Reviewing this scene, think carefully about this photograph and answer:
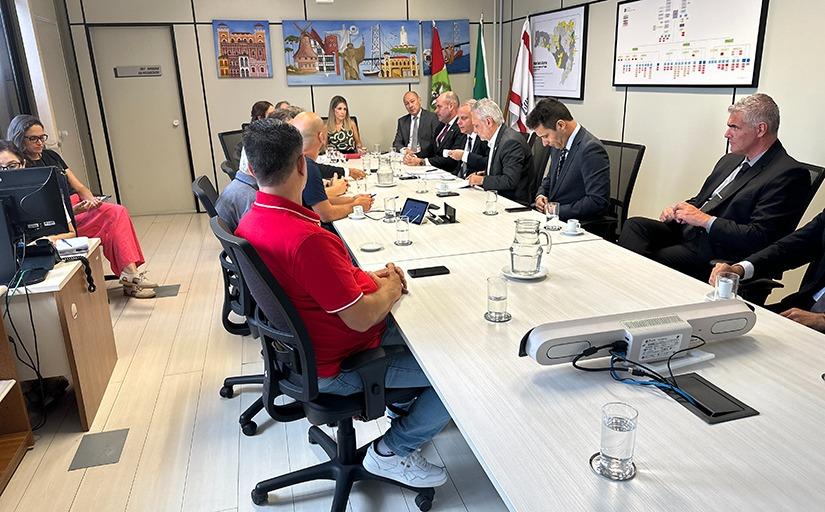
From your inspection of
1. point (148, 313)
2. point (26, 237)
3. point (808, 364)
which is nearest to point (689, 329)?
point (808, 364)

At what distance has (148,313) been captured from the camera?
146 inches

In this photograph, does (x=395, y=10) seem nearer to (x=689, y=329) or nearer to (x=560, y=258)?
(x=560, y=258)

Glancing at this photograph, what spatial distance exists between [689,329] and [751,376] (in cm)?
16

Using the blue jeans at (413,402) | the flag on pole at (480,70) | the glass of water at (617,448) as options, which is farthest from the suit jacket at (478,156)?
the glass of water at (617,448)

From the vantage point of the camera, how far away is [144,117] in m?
6.37

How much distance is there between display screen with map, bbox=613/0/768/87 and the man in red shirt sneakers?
2932mm

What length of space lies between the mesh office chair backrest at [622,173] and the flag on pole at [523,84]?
2.68 metres

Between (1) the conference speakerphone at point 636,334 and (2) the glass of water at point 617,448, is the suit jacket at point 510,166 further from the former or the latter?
(2) the glass of water at point 617,448

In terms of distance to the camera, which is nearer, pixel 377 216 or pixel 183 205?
pixel 377 216

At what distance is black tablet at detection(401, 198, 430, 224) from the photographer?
2.76 meters

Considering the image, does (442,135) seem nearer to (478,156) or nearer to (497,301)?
(478,156)

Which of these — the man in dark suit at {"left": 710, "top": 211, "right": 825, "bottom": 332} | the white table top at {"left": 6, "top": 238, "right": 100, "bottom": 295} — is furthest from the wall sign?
the man in dark suit at {"left": 710, "top": 211, "right": 825, "bottom": 332}

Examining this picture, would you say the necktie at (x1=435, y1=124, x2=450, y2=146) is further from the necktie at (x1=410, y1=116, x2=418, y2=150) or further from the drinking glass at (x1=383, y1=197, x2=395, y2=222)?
the drinking glass at (x1=383, y1=197, x2=395, y2=222)

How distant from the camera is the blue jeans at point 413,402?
1703 mm
